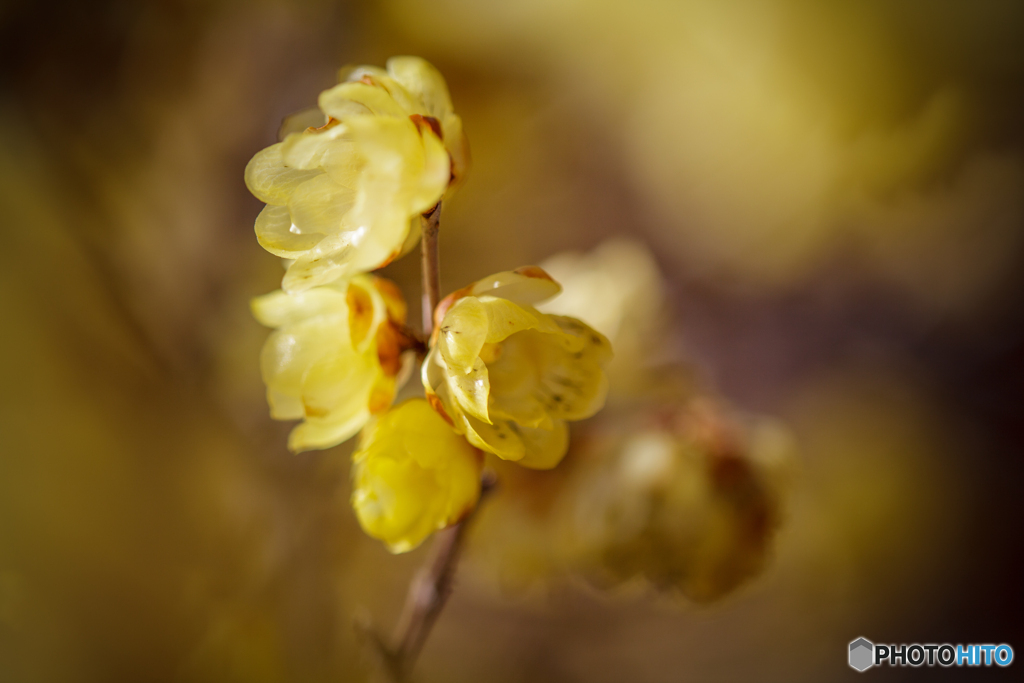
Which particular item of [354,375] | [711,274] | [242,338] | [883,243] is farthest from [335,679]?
[883,243]

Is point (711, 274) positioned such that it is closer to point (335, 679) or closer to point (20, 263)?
point (335, 679)

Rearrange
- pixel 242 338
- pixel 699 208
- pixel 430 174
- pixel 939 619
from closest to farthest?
pixel 430 174
pixel 242 338
pixel 939 619
pixel 699 208

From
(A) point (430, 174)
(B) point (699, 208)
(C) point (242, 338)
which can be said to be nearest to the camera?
(A) point (430, 174)

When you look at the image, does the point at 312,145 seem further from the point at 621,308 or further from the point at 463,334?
the point at 621,308

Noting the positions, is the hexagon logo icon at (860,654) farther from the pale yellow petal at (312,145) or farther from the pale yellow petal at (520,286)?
the pale yellow petal at (312,145)

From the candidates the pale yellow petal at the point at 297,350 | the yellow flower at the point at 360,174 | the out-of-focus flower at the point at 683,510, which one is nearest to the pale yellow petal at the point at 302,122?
the yellow flower at the point at 360,174

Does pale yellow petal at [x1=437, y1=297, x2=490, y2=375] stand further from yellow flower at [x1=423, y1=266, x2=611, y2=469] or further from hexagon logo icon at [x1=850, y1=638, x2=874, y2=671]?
hexagon logo icon at [x1=850, y1=638, x2=874, y2=671]
